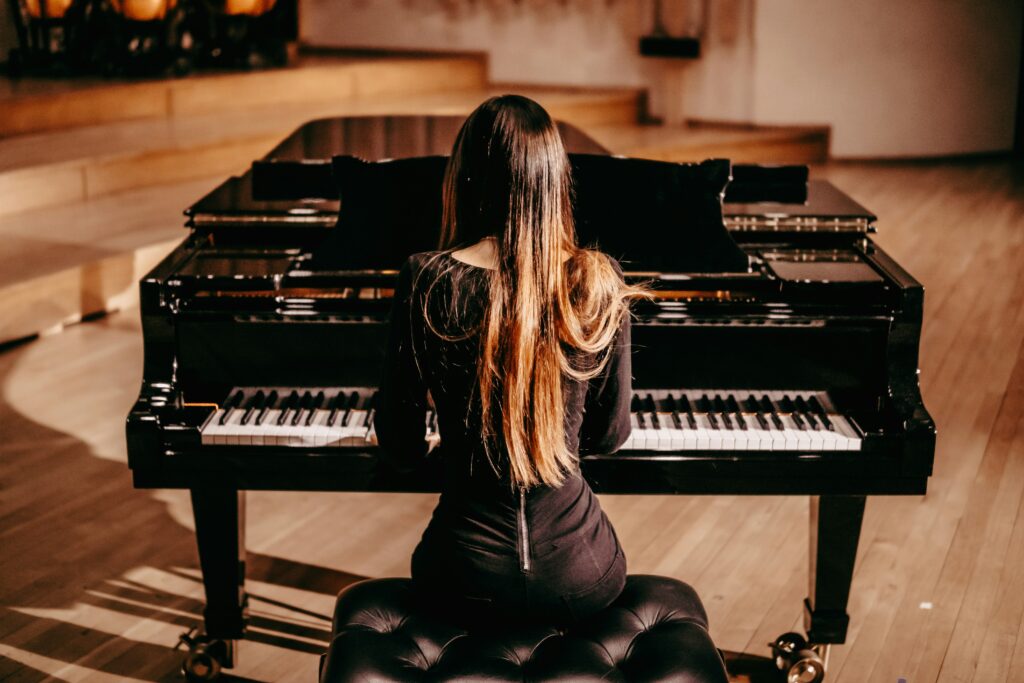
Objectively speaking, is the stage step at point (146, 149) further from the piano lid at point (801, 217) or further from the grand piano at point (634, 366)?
the piano lid at point (801, 217)

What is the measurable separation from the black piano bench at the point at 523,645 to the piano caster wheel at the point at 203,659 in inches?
26.8

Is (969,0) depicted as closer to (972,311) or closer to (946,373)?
(972,311)

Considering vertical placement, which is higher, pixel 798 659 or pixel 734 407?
pixel 734 407

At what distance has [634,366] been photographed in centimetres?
213

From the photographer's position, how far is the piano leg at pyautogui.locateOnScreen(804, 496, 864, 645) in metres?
2.22

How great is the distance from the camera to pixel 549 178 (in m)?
1.48

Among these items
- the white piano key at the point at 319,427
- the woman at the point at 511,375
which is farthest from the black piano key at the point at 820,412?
the white piano key at the point at 319,427

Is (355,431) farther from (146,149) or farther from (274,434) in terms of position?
(146,149)

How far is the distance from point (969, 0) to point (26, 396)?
6949mm

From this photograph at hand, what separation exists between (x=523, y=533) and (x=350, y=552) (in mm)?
1371

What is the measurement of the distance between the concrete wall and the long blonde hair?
697 centimetres

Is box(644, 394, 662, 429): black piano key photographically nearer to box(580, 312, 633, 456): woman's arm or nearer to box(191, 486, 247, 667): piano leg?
box(580, 312, 633, 456): woman's arm

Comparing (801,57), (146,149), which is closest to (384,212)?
(146,149)

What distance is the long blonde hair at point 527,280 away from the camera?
1.47 m
